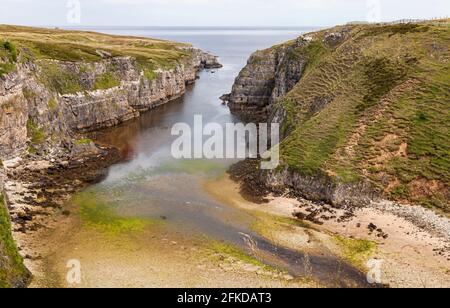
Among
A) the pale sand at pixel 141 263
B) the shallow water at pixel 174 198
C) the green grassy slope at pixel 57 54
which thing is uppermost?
the green grassy slope at pixel 57 54

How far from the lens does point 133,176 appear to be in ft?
246

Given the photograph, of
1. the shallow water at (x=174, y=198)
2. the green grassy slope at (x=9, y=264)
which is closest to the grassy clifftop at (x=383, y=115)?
the shallow water at (x=174, y=198)

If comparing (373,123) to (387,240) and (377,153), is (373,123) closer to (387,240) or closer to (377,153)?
(377,153)

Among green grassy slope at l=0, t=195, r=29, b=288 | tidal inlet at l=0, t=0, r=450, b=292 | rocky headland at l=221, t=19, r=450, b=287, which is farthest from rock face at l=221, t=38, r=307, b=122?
green grassy slope at l=0, t=195, r=29, b=288

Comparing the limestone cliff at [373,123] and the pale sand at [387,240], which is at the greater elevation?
the limestone cliff at [373,123]

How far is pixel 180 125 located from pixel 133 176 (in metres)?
38.8

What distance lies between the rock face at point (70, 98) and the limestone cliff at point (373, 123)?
127ft

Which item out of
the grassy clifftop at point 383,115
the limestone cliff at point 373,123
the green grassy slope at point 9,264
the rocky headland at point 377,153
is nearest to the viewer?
the green grassy slope at point 9,264

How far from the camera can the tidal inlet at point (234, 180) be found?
153 feet

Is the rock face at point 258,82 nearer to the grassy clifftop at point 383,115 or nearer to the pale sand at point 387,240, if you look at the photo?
the grassy clifftop at point 383,115

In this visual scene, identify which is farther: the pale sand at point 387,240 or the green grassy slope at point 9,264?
the pale sand at point 387,240

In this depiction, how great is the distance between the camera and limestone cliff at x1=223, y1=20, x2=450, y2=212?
6397 centimetres
